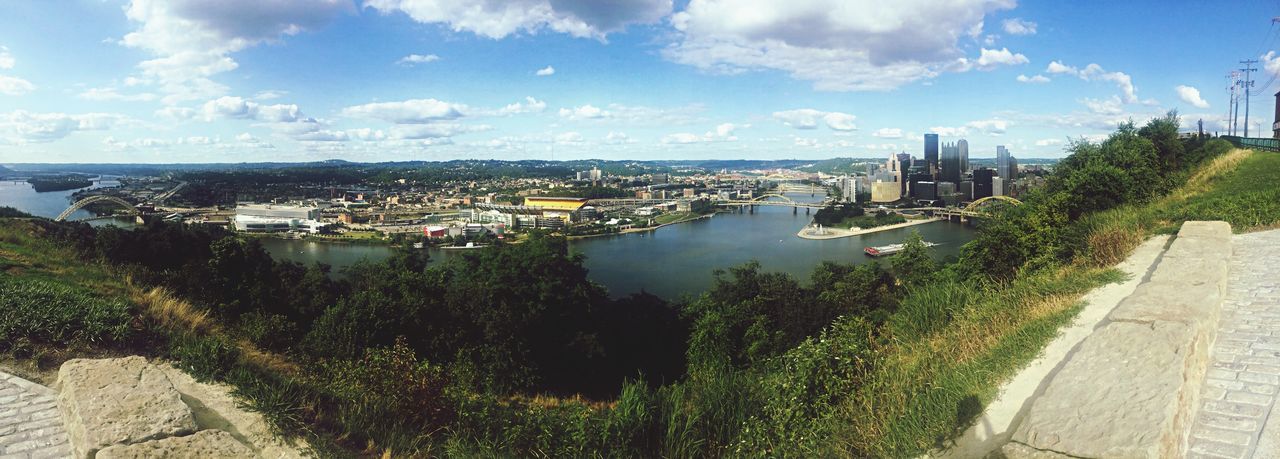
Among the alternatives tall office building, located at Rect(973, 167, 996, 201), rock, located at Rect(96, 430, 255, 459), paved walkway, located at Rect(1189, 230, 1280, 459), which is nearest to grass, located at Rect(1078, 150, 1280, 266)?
paved walkway, located at Rect(1189, 230, 1280, 459)

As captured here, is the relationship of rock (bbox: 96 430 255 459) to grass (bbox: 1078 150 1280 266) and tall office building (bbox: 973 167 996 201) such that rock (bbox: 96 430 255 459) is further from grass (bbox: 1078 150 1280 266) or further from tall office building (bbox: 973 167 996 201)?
tall office building (bbox: 973 167 996 201)

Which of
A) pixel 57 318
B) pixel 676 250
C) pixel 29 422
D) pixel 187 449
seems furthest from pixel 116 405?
pixel 676 250

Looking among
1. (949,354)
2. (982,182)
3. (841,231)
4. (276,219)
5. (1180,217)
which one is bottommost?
(841,231)

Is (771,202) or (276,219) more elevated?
(276,219)

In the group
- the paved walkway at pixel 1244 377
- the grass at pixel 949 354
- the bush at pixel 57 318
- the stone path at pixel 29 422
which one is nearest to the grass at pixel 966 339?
the grass at pixel 949 354

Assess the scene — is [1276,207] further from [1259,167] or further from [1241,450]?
[1241,450]

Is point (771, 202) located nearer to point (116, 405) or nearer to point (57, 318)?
point (57, 318)

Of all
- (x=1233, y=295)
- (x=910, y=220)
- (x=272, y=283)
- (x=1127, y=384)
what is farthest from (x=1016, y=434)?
(x=910, y=220)

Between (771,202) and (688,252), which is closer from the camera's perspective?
(688,252)
